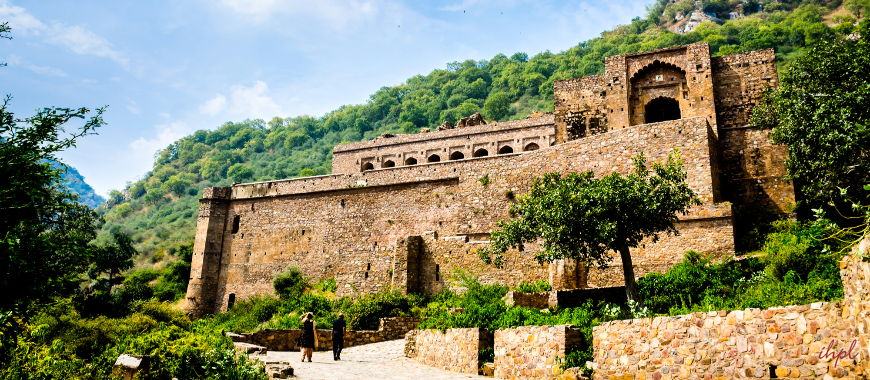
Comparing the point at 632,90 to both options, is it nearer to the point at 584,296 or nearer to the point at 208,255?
the point at 584,296

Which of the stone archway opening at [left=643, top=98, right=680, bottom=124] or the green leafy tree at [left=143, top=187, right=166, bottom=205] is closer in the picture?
the stone archway opening at [left=643, top=98, right=680, bottom=124]

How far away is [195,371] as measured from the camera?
382 inches

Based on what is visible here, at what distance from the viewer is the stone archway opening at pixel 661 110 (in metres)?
24.7

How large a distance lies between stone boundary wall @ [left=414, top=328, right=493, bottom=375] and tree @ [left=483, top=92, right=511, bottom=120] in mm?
54259

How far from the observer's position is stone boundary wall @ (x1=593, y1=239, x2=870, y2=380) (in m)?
6.27

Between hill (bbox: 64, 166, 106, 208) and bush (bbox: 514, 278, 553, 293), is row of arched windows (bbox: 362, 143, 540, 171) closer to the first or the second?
bush (bbox: 514, 278, 553, 293)

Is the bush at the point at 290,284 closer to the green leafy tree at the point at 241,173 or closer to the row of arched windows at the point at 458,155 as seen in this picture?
the row of arched windows at the point at 458,155

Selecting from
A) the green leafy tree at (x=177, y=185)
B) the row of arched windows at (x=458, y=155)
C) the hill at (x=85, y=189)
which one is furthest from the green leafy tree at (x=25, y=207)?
the hill at (x=85, y=189)

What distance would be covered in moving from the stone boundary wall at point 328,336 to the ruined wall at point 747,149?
10751mm

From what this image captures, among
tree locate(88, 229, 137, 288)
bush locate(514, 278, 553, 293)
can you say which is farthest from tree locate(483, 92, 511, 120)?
bush locate(514, 278, 553, 293)

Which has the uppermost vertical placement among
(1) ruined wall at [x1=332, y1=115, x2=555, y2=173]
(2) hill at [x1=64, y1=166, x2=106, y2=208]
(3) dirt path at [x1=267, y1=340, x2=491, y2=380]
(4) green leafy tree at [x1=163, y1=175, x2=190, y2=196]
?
(2) hill at [x1=64, y1=166, x2=106, y2=208]

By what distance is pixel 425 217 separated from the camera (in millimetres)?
25062

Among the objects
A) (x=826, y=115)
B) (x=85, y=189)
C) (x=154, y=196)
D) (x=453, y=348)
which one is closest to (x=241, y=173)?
(x=154, y=196)

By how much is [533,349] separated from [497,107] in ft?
193
